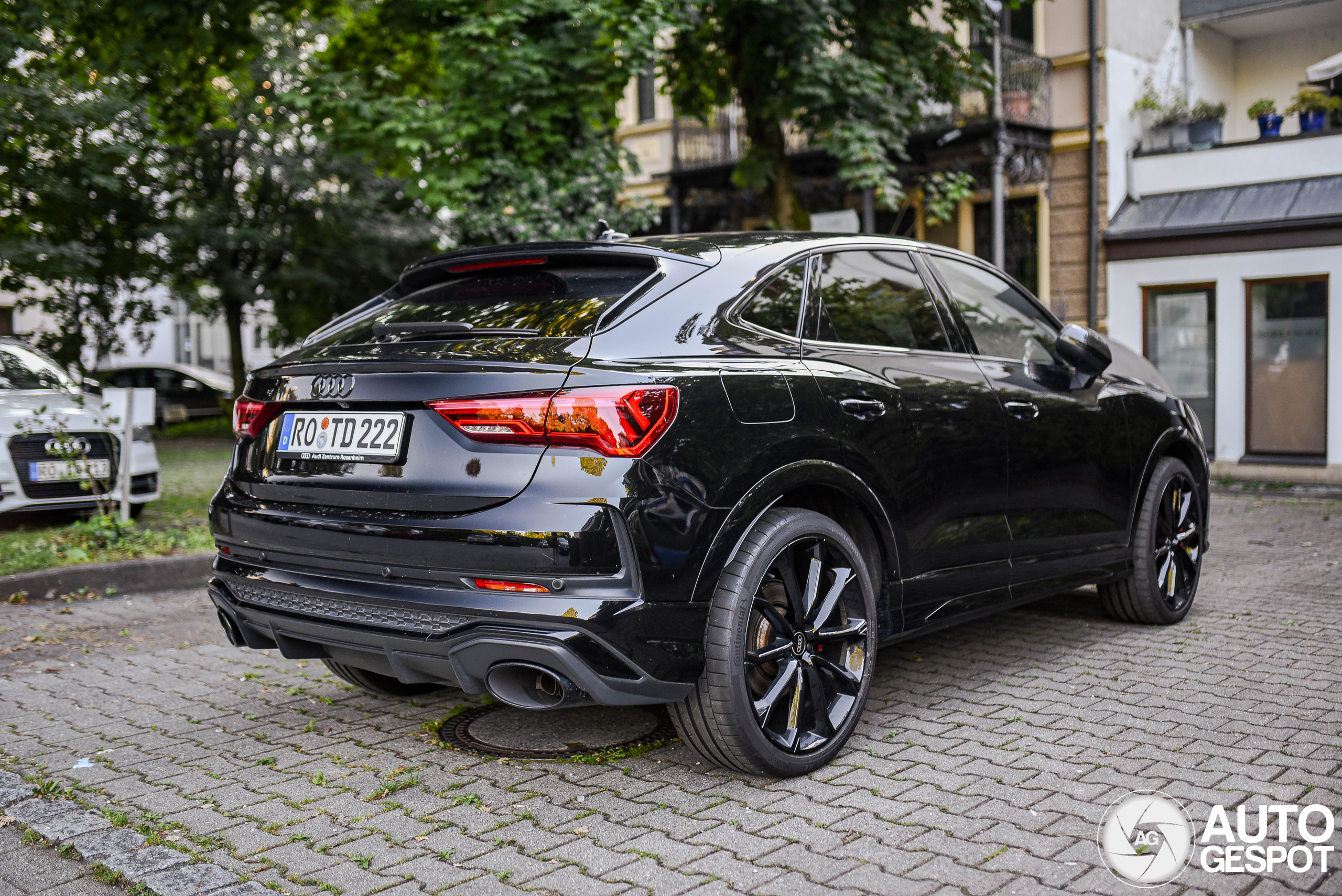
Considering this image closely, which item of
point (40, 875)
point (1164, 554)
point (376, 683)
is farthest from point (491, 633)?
point (1164, 554)

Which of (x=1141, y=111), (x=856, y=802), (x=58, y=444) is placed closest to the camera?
(x=856, y=802)

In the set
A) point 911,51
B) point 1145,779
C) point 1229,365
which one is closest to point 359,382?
point 1145,779

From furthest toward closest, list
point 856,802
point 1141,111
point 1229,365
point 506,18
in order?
1. point 1141,111
2. point 1229,365
3. point 506,18
4. point 856,802

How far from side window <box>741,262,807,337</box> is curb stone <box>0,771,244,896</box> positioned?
7.11ft

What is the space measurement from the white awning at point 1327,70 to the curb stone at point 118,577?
1247 cm

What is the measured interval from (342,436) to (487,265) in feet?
2.64

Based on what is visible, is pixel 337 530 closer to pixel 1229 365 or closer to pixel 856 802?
pixel 856 802

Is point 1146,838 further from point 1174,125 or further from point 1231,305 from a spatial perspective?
point 1174,125

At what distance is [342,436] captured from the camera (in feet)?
11.6

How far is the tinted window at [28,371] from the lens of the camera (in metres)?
9.66

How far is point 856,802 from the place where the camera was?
3.47 meters

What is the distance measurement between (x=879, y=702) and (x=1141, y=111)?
14.0m

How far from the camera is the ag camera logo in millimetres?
2947
